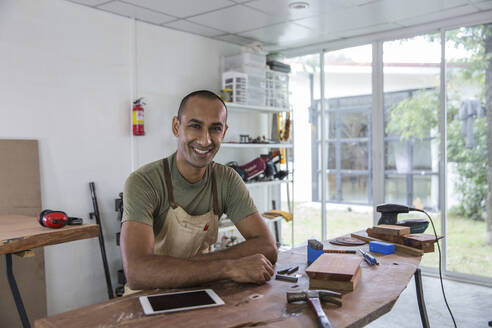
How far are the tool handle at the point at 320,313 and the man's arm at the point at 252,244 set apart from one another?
1.79 ft

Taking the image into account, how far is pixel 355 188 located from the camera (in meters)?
5.36

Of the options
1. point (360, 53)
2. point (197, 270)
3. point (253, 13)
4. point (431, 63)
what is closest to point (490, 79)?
point (431, 63)

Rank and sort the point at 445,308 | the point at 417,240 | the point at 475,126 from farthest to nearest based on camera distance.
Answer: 1. the point at 475,126
2. the point at 445,308
3. the point at 417,240

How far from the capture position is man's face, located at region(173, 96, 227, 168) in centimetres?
204

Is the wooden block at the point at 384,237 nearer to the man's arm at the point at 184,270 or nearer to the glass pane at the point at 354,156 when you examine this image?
the man's arm at the point at 184,270

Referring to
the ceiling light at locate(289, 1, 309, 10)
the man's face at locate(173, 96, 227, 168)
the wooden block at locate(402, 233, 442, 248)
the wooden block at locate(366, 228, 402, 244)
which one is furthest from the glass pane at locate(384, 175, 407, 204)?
the man's face at locate(173, 96, 227, 168)

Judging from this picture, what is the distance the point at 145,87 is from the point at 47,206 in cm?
146

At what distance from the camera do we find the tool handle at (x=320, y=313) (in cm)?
124

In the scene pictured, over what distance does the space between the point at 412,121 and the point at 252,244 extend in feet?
11.6

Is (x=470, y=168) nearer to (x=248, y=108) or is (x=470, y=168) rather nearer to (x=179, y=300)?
(x=248, y=108)

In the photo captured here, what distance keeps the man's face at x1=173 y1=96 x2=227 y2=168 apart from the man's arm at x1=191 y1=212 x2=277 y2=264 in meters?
0.37

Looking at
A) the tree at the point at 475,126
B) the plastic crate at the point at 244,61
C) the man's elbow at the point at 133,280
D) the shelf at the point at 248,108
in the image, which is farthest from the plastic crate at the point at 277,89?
the man's elbow at the point at 133,280

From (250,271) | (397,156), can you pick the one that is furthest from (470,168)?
(250,271)

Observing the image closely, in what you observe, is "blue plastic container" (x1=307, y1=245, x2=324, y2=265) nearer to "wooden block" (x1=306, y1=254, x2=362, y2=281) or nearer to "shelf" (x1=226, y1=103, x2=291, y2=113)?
"wooden block" (x1=306, y1=254, x2=362, y2=281)
